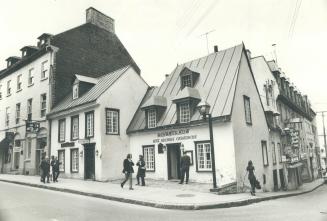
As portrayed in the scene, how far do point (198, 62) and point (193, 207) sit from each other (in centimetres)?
1442

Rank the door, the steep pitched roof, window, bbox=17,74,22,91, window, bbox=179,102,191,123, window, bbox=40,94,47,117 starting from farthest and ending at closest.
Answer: window, bbox=17,74,22,91
window, bbox=40,94,47,117
the door
window, bbox=179,102,191,123
the steep pitched roof

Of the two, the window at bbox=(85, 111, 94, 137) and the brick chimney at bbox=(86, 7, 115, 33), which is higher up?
Result: the brick chimney at bbox=(86, 7, 115, 33)

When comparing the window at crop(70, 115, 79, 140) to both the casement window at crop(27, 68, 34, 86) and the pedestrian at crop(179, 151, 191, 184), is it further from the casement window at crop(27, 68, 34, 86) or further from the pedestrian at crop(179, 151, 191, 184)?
the pedestrian at crop(179, 151, 191, 184)

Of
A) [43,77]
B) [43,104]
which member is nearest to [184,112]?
[43,104]

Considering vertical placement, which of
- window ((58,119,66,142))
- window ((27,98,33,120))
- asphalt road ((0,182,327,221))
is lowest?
asphalt road ((0,182,327,221))

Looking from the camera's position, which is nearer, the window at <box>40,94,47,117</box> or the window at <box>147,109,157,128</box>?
the window at <box>147,109,157,128</box>

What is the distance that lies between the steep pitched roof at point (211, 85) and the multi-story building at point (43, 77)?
309 inches

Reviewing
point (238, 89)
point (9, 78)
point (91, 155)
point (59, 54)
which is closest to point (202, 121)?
point (238, 89)

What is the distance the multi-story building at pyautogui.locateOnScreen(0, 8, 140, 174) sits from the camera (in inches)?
1053

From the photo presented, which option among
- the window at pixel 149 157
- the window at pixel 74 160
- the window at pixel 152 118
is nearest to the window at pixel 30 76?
the window at pixel 74 160

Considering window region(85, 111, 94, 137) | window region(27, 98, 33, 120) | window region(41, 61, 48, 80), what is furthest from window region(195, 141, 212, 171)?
window region(27, 98, 33, 120)

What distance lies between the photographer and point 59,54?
27.2 meters

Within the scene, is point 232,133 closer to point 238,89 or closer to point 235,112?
point 235,112

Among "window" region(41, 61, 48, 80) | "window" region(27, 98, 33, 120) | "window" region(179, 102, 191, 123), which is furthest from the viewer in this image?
"window" region(27, 98, 33, 120)
